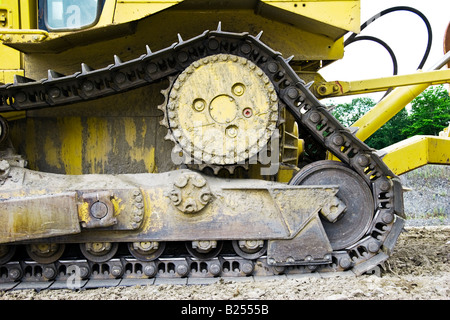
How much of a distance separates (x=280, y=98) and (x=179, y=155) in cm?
101

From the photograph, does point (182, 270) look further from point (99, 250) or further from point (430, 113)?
point (430, 113)

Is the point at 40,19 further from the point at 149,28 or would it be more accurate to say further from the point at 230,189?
the point at 230,189

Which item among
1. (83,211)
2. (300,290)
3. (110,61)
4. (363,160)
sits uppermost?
(110,61)

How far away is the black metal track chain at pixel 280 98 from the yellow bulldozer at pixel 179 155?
0.04 ft

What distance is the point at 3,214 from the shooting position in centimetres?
383

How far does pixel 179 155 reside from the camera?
419 cm

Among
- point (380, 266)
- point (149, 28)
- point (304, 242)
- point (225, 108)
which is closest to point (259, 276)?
point (304, 242)

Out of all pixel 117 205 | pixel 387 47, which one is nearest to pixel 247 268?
pixel 117 205

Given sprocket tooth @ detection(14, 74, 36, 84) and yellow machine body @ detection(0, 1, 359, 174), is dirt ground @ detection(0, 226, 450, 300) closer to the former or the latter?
yellow machine body @ detection(0, 1, 359, 174)

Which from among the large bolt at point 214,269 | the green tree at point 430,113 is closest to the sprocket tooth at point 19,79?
the large bolt at point 214,269

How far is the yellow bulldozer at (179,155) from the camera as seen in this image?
3.95 meters

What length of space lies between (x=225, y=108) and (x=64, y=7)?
1705mm

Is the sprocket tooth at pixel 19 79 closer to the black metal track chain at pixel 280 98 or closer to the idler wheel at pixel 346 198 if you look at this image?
the black metal track chain at pixel 280 98

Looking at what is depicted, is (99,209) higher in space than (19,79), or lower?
lower
